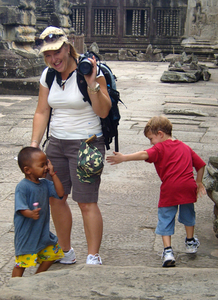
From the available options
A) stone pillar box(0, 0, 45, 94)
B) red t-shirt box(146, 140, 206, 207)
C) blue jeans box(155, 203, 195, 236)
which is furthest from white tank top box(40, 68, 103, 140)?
stone pillar box(0, 0, 45, 94)

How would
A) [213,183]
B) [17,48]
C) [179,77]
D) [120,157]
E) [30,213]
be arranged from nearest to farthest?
[30,213] < [120,157] < [213,183] < [17,48] < [179,77]

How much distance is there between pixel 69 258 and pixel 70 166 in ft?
1.97

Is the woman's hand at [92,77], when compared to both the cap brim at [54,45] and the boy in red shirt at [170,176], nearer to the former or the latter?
the cap brim at [54,45]

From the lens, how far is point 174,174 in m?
2.90

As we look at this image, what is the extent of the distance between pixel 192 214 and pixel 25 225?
1.12 metres

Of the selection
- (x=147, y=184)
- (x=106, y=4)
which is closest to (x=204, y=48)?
(x=106, y=4)

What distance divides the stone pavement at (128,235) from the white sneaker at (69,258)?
0.13 ft

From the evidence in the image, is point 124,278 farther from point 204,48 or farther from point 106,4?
point 106,4

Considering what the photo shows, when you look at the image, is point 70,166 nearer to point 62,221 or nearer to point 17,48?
point 62,221

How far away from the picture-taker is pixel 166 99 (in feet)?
32.2

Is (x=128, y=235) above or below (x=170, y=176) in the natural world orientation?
below

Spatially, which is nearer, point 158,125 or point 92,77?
point 92,77

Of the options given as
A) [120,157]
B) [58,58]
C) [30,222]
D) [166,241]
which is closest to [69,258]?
[30,222]

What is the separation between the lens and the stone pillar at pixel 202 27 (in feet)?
62.4
